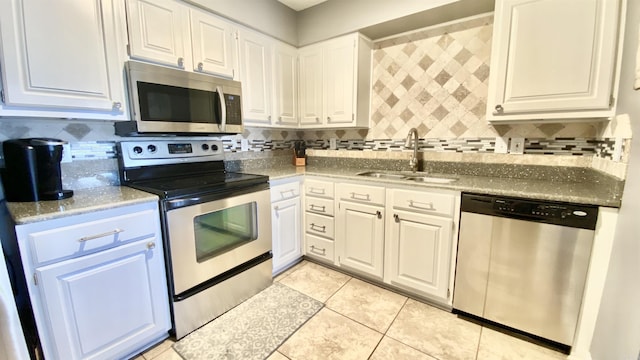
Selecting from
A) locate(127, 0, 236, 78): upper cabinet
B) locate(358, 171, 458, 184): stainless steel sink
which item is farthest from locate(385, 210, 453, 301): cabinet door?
locate(127, 0, 236, 78): upper cabinet

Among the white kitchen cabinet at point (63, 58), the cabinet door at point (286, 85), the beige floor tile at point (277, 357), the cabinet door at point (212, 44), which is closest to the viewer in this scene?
the white kitchen cabinet at point (63, 58)

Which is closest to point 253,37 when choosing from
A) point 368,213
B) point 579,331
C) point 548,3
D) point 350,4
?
point 350,4

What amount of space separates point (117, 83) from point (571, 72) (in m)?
2.63

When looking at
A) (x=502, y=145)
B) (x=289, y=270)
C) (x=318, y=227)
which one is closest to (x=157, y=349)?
(x=289, y=270)

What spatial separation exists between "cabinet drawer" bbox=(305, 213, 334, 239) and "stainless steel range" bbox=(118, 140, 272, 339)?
0.46 meters

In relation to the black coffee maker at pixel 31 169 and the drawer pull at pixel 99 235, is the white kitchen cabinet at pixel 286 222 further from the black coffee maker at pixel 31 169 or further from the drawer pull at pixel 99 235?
the black coffee maker at pixel 31 169

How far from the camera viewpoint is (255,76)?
2334 millimetres

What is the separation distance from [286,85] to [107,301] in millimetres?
2162

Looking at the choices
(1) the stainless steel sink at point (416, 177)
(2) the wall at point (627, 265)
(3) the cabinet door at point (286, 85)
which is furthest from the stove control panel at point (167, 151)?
(2) the wall at point (627, 265)

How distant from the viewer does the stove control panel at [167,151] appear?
1.76 meters

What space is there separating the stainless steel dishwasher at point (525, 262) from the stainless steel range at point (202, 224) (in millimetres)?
1439

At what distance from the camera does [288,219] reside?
7.70 ft

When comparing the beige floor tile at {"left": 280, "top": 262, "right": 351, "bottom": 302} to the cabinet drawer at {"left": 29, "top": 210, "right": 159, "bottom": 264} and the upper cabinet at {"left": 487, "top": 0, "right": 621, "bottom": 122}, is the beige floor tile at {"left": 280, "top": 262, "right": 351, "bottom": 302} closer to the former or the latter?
the cabinet drawer at {"left": 29, "top": 210, "right": 159, "bottom": 264}

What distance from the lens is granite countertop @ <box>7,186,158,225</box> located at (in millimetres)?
1124
